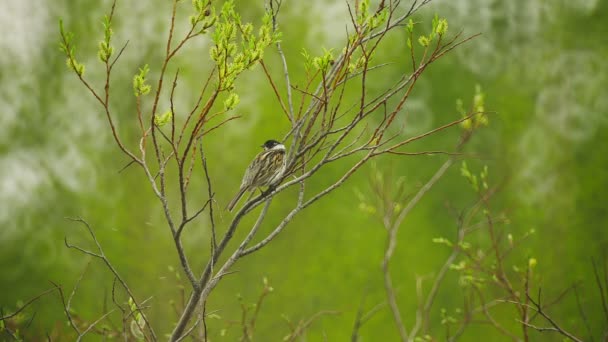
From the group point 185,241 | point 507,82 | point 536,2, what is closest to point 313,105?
point 185,241

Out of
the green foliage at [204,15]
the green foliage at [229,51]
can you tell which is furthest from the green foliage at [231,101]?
the green foliage at [204,15]

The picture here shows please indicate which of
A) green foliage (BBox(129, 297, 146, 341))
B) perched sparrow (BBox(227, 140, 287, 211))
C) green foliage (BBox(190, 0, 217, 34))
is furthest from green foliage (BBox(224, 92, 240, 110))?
perched sparrow (BBox(227, 140, 287, 211))

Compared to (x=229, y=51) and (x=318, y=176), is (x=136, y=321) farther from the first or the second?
(x=318, y=176)

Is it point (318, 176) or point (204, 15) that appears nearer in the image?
point (204, 15)

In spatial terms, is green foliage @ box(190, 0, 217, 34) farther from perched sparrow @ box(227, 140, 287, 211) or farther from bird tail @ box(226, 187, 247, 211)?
perched sparrow @ box(227, 140, 287, 211)

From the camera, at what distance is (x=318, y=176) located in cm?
970

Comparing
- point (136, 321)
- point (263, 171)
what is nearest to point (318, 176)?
point (263, 171)

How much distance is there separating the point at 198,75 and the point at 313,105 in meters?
7.65

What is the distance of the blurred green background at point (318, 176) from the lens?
29.1 ft

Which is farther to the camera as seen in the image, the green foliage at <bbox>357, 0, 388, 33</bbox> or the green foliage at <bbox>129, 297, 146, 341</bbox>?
the green foliage at <bbox>129, 297, 146, 341</bbox>

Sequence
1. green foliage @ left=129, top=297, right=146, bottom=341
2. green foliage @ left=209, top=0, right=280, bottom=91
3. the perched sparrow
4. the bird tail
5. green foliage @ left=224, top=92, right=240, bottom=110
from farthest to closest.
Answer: the perched sparrow → the bird tail → green foliage @ left=129, top=297, right=146, bottom=341 → green foliage @ left=224, top=92, right=240, bottom=110 → green foliage @ left=209, top=0, right=280, bottom=91

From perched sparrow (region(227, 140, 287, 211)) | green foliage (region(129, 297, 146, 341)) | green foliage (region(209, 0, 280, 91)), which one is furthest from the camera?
perched sparrow (region(227, 140, 287, 211))

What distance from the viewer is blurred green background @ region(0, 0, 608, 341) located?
888 centimetres

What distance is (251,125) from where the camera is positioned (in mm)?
9539
